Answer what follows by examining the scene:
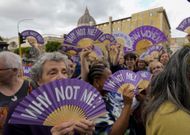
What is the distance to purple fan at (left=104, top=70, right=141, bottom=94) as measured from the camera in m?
3.55

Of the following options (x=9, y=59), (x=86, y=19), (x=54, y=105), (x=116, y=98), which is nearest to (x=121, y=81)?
(x=116, y=98)

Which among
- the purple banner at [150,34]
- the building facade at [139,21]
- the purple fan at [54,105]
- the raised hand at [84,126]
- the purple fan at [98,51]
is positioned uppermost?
the building facade at [139,21]

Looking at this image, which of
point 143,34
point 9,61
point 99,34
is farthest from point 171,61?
point 143,34

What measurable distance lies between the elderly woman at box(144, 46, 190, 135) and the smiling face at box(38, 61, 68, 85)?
80cm

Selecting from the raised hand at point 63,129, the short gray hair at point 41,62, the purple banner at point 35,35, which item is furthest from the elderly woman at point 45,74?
the purple banner at point 35,35

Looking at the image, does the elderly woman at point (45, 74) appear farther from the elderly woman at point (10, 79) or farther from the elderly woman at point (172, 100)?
the elderly woman at point (10, 79)

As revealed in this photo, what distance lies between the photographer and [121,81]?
3814 mm

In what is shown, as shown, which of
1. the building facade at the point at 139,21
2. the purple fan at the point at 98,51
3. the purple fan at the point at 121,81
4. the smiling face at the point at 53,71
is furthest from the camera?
the building facade at the point at 139,21

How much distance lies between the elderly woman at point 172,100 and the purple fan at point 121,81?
1.47 m

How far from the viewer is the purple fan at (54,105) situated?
212 centimetres

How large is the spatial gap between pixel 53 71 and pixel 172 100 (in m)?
1.04

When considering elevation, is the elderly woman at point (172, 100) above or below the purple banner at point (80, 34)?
below

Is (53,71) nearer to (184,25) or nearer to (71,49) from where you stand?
(71,49)

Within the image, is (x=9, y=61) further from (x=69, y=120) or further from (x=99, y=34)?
(x=99, y=34)
